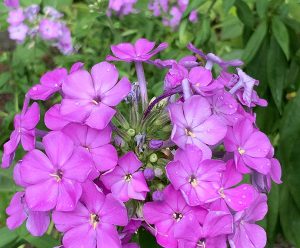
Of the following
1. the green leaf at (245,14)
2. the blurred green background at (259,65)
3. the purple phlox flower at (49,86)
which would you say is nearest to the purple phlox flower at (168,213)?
the purple phlox flower at (49,86)

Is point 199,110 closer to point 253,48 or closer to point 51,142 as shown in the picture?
point 51,142

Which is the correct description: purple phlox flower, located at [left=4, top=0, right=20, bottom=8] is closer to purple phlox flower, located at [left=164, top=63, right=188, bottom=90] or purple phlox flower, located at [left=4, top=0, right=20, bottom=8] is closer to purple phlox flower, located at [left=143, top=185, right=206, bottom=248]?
purple phlox flower, located at [left=164, top=63, right=188, bottom=90]

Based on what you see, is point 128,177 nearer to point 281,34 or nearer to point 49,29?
point 281,34

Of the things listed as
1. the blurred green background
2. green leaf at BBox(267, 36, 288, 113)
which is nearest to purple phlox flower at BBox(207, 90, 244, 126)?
the blurred green background

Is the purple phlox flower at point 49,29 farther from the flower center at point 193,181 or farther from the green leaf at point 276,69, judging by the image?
the flower center at point 193,181

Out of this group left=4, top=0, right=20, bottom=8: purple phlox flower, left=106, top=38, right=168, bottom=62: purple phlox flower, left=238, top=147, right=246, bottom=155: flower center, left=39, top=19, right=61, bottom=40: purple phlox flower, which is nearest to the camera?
left=238, top=147, right=246, bottom=155: flower center

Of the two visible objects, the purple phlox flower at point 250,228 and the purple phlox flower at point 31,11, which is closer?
the purple phlox flower at point 250,228

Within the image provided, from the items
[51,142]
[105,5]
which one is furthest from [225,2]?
[51,142]
